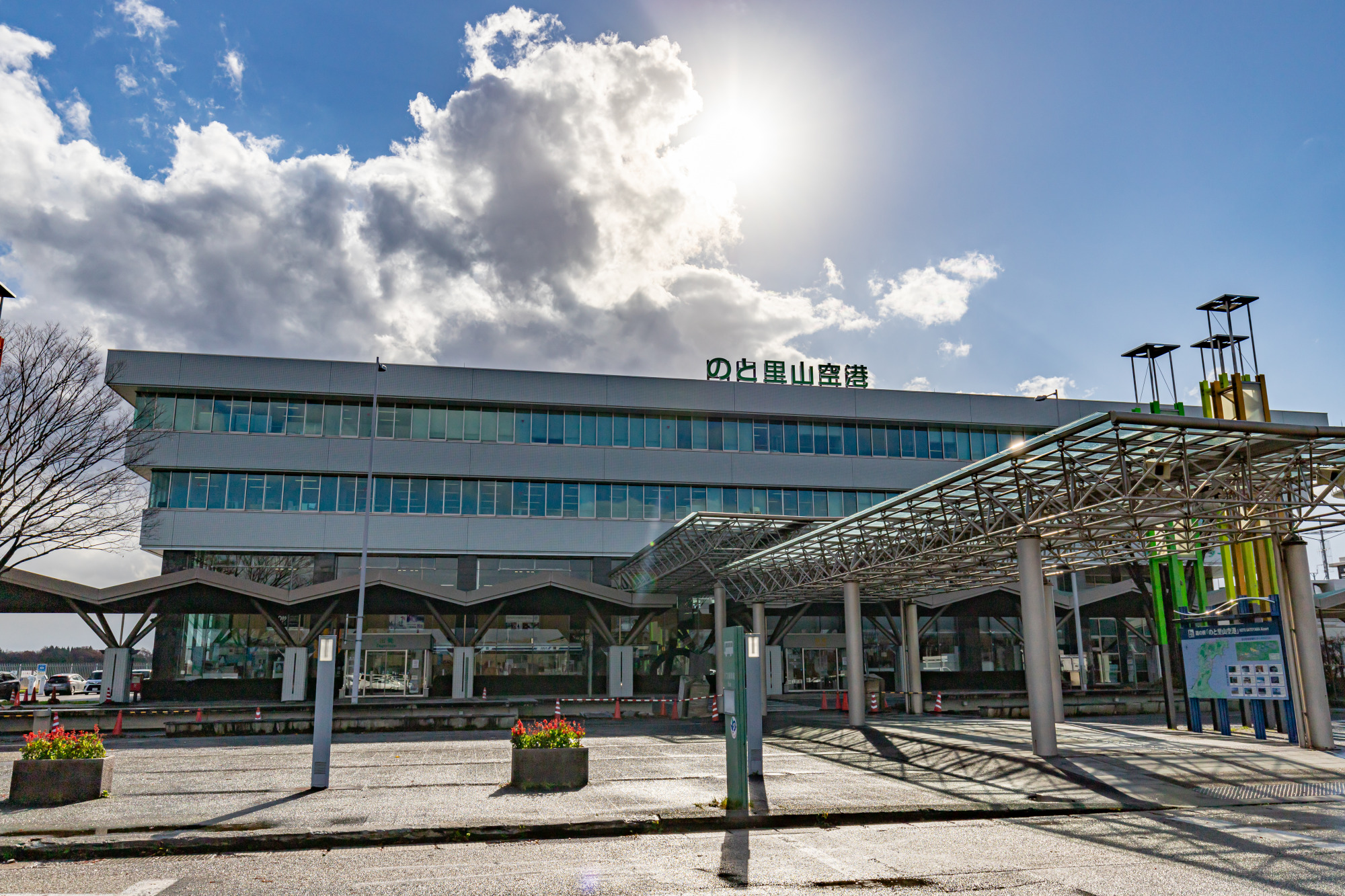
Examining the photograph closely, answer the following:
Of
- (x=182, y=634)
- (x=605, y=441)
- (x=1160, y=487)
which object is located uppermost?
(x=605, y=441)

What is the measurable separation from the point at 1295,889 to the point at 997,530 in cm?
1177

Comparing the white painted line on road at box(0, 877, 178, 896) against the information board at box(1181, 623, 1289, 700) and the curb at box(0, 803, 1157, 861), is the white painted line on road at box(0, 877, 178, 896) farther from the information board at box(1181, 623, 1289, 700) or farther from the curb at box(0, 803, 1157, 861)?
the information board at box(1181, 623, 1289, 700)

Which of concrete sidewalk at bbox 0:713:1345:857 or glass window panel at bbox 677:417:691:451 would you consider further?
glass window panel at bbox 677:417:691:451

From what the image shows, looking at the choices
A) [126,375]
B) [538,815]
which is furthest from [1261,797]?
[126,375]

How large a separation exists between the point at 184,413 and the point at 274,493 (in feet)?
19.1

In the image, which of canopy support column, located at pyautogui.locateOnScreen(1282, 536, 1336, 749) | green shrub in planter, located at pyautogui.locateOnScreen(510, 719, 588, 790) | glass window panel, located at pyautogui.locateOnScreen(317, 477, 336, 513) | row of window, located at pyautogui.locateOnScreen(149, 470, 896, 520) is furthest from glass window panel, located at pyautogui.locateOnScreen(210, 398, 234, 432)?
canopy support column, located at pyautogui.locateOnScreen(1282, 536, 1336, 749)

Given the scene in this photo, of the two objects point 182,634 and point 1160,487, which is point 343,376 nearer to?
point 182,634

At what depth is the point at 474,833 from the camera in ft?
37.1

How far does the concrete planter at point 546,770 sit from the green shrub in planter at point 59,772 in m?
6.11

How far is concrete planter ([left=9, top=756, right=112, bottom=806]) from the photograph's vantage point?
12844 millimetres

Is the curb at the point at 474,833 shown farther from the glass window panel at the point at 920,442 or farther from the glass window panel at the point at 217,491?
the glass window panel at the point at 920,442

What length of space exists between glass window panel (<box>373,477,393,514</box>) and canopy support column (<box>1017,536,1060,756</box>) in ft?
105

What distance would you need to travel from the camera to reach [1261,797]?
14.1 m

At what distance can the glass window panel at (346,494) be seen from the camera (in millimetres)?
43438
